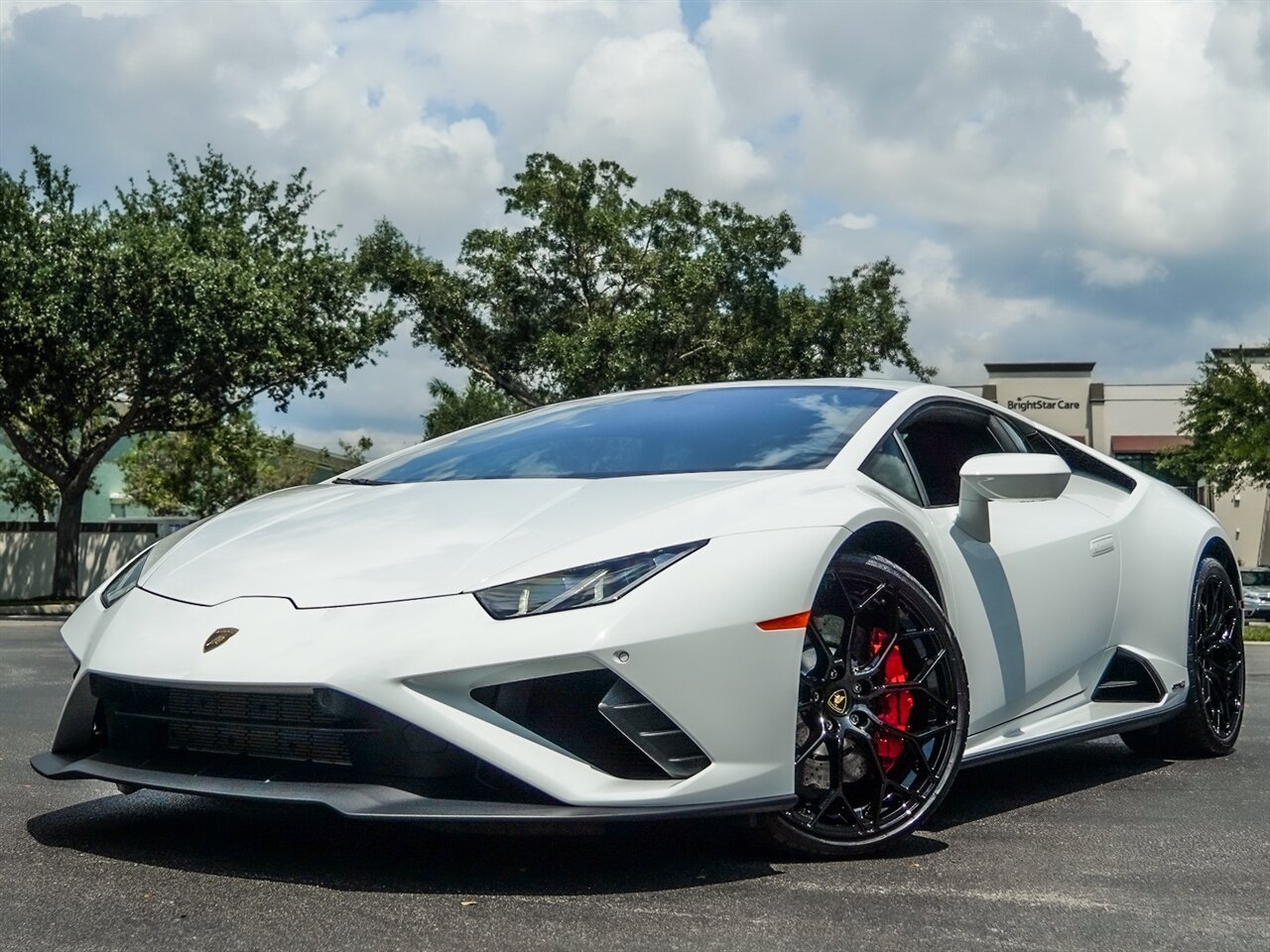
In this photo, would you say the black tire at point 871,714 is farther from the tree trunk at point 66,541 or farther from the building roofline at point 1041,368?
the building roofline at point 1041,368

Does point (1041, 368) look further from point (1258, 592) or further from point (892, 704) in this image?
point (892, 704)

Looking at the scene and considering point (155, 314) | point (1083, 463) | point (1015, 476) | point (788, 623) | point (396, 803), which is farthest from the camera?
point (155, 314)

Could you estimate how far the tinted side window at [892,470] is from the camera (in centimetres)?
409

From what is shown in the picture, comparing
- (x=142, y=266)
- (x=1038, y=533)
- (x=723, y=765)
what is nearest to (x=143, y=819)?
(x=723, y=765)

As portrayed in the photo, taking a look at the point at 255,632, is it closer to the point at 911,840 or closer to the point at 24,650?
the point at 911,840

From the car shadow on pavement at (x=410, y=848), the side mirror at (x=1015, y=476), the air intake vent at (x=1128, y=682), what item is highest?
the side mirror at (x=1015, y=476)

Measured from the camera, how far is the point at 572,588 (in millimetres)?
3248

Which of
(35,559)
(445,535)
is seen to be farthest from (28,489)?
(445,535)

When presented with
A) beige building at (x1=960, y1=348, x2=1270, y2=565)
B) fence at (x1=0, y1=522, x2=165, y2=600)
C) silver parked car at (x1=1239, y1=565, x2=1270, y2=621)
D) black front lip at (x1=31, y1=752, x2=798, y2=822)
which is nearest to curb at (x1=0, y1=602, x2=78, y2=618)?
fence at (x1=0, y1=522, x2=165, y2=600)

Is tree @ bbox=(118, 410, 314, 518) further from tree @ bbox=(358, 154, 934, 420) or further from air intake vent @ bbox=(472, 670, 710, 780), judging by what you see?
air intake vent @ bbox=(472, 670, 710, 780)

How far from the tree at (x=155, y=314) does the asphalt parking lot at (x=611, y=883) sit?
22.1m

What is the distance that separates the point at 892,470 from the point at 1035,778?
1552 millimetres

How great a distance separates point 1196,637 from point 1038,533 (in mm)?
1254

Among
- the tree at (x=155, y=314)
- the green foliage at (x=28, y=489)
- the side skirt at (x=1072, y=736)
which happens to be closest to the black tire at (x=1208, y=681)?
the side skirt at (x=1072, y=736)
